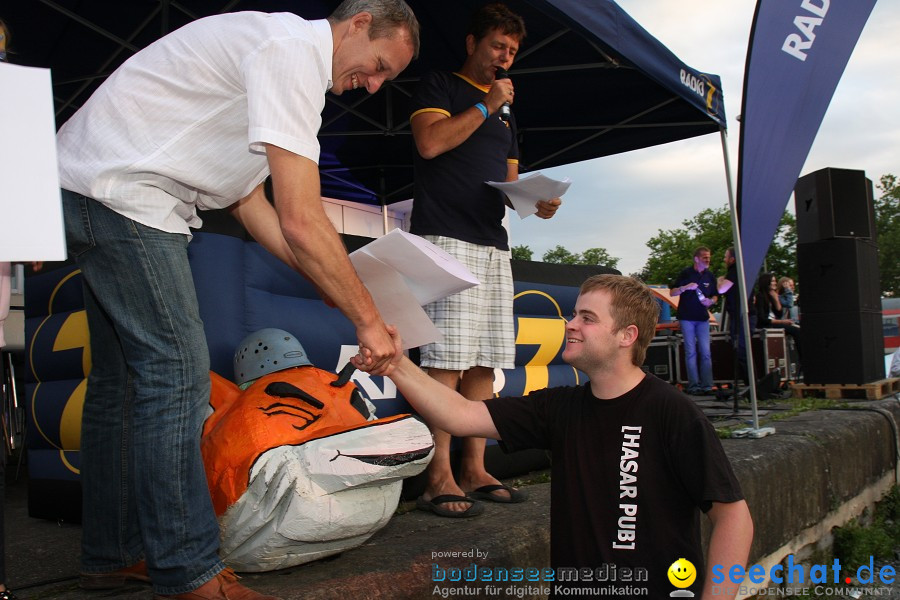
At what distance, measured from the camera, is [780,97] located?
13.7ft

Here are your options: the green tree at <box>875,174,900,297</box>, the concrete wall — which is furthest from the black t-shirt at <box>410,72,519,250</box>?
the green tree at <box>875,174,900,297</box>

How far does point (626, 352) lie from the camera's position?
5.79 ft

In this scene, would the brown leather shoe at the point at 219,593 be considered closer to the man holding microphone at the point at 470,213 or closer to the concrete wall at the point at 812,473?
the man holding microphone at the point at 470,213

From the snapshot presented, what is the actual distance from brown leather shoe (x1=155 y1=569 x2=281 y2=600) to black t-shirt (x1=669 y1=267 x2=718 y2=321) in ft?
22.4

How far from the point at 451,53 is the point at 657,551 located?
3761mm

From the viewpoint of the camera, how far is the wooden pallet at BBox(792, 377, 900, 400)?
20.1ft

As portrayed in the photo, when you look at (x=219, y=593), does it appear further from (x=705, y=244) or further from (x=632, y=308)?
(x=705, y=244)

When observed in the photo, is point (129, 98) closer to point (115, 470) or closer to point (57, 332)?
point (115, 470)

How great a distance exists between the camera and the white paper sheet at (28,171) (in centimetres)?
121

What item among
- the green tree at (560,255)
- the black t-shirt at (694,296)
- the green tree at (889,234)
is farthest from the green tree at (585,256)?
the black t-shirt at (694,296)

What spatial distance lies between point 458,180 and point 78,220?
1450 mm

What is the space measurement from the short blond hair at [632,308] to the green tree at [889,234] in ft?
153

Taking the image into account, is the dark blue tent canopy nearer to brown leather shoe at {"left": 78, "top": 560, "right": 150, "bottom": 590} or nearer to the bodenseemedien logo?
the bodenseemedien logo

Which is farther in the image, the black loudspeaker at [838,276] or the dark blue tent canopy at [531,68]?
the black loudspeaker at [838,276]
